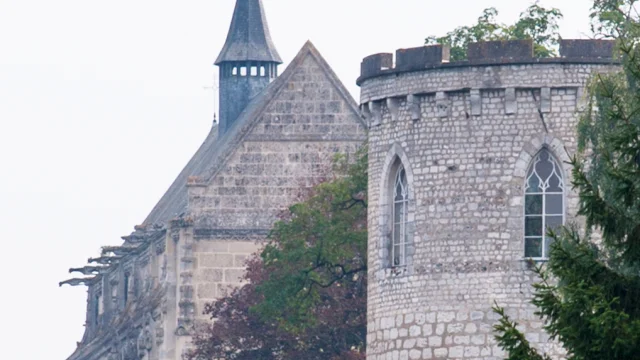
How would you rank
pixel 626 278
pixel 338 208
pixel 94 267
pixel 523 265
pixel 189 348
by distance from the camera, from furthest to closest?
pixel 94 267
pixel 189 348
pixel 338 208
pixel 523 265
pixel 626 278

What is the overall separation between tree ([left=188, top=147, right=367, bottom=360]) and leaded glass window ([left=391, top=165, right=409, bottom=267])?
13.4 m

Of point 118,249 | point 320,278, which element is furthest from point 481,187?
point 118,249

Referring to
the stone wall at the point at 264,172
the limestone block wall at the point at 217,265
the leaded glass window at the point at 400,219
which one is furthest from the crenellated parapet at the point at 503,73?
the limestone block wall at the point at 217,265

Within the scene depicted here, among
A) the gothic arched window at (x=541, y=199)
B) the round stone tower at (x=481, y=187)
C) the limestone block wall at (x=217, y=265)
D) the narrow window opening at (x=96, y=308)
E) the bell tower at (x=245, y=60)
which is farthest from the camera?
the narrow window opening at (x=96, y=308)

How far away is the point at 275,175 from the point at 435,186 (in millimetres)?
32604

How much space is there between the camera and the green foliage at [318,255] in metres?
56.3

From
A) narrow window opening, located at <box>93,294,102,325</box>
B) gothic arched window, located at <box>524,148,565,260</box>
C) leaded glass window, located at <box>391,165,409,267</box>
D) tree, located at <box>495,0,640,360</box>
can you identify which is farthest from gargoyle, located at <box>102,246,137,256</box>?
tree, located at <box>495,0,640,360</box>

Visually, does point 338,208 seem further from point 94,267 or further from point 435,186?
point 94,267

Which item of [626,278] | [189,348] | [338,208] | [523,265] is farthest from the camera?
[189,348]

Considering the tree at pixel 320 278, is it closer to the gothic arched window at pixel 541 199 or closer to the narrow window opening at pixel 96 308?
the gothic arched window at pixel 541 199

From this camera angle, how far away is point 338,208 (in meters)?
56.9

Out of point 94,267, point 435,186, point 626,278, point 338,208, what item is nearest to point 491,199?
point 435,186

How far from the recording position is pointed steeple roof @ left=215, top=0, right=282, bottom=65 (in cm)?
8344

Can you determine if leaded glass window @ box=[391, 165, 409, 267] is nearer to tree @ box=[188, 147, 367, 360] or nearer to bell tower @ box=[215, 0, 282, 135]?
tree @ box=[188, 147, 367, 360]
